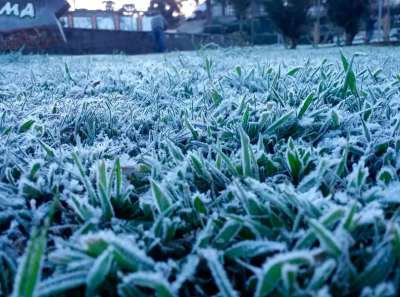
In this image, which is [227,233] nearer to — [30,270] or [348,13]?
[30,270]

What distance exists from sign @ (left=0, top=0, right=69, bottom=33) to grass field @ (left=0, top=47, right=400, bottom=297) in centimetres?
825

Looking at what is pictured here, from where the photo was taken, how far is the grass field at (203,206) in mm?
498

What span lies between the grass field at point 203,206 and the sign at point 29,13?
325 inches

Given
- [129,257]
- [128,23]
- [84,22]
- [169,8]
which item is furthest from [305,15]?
[169,8]

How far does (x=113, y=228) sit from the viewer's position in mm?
672

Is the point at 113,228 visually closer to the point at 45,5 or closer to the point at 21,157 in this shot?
the point at 21,157

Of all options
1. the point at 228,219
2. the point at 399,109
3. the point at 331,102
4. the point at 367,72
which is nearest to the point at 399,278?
the point at 228,219

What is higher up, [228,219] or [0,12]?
[0,12]

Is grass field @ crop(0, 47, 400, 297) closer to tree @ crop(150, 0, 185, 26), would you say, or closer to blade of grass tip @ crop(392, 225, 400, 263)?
blade of grass tip @ crop(392, 225, 400, 263)

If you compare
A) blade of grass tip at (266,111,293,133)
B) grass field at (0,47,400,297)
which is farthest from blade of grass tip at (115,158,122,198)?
blade of grass tip at (266,111,293,133)

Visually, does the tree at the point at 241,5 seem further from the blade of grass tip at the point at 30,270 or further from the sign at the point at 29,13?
the blade of grass tip at the point at 30,270

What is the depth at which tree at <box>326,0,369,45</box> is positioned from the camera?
39.6 feet

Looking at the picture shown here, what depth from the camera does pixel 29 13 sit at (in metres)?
8.85

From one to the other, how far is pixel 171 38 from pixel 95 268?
13.3 metres
